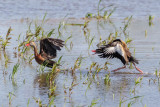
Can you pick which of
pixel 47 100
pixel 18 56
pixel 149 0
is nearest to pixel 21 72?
pixel 18 56

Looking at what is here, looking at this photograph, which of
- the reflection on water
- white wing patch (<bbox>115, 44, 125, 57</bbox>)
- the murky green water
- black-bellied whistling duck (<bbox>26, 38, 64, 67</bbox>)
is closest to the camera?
the murky green water

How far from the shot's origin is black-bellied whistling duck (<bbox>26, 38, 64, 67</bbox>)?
8758mm

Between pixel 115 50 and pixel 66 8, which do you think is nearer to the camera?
pixel 115 50

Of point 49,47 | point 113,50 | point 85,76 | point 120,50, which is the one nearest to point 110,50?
point 113,50

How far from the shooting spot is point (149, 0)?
61.4 ft

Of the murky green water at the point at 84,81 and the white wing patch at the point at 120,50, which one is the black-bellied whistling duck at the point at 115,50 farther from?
the murky green water at the point at 84,81

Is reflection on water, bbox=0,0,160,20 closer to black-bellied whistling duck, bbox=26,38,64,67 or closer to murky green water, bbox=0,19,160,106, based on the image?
murky green water, bbox=0,19,160,106

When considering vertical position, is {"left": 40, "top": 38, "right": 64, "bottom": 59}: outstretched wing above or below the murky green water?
above

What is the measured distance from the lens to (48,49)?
8.94 m

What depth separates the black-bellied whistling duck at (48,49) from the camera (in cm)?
876

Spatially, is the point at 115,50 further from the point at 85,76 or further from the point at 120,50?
the point at 85,76

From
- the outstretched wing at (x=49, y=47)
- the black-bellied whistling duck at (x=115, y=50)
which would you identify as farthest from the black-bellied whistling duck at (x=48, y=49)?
the black-bellied whistling duck at (x=115, y=50)

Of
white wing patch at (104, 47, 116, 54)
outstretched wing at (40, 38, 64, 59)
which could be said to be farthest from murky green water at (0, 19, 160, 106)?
white wing patch at (104, 47, 116, 54)

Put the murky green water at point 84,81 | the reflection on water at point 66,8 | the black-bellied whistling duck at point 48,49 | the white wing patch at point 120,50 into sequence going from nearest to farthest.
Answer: the murky green water at point 84,81, the white wing patch at point 120,50, the black-bellied whistling duck at point 48,49, the reflection on water at point 66,8
